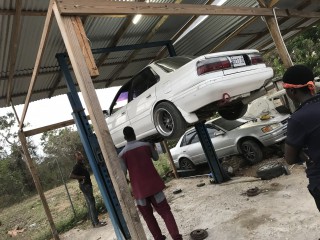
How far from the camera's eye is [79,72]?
3074mm

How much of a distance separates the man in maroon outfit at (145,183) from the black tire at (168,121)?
30.1 inches

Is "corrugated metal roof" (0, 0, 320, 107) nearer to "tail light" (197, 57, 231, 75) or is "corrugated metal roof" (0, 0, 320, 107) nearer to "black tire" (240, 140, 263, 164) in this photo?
"tail light" (197, 57, 231, 75)

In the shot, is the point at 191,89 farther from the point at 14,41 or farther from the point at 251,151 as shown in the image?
the point at 251,151

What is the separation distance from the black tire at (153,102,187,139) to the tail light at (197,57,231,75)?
2.77ft

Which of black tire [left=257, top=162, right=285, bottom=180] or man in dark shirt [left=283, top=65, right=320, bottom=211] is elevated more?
man in dark shirt [left=283, top=65, right=320, bottom=211]

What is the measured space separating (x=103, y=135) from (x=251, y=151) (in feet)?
20.2

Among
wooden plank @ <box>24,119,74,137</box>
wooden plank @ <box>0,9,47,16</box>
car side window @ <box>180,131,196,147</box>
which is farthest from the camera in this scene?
car side window @ <box>180,131,196,147</box>

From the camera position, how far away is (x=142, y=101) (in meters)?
5.69

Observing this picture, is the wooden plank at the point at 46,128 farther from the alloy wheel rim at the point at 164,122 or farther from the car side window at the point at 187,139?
the car side window at the point at 187,139

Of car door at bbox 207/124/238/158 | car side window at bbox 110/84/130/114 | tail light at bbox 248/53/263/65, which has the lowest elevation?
car door at bbox 207/124/238/158

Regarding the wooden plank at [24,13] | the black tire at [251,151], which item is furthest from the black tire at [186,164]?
the wooden plank at [24,13]

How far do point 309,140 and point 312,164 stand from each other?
0.20 meters

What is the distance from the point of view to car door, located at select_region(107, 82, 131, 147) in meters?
6.37

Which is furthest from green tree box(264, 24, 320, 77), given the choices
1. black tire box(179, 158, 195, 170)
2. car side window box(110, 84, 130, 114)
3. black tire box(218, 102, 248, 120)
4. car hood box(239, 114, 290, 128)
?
car side window box(110, 84, 130, 114)
